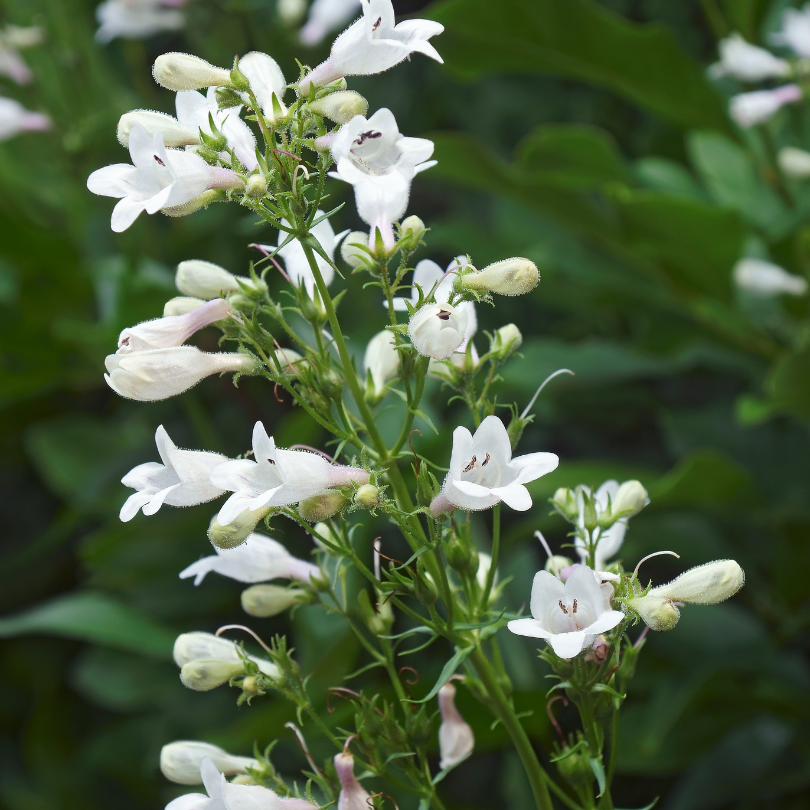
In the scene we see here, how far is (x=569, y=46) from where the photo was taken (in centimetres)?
183

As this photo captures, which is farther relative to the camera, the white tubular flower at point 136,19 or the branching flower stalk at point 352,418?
the white tubular flower at point 136,19

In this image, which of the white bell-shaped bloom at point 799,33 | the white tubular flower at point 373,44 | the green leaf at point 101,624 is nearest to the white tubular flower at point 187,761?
the white tubular flower at point 373,44

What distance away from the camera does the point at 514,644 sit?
5.22 feet

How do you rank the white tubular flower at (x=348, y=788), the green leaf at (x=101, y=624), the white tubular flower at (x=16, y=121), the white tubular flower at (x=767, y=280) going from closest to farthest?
the white tubular flower at (x=348, y=788), the green leaf at (x=101, y=624), the white tubular flower at (x=767, y=280), the white tubular flower at (x=16, y=121)

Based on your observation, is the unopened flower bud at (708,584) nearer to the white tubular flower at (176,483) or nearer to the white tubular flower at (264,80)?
the white tubular flower at (176,483)

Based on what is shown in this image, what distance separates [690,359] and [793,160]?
17.1 inches

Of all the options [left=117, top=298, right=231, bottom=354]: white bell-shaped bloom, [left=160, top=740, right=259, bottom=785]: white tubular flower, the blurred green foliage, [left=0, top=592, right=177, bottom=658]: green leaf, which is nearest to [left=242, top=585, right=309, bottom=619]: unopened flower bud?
[left=160, top=740, right=259, bottom=785]: white tubular flower

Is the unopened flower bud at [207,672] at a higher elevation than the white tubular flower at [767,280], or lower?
higher

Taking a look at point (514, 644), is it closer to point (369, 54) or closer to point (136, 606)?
point (136, 606)

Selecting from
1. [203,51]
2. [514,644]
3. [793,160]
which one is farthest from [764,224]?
[203,51]

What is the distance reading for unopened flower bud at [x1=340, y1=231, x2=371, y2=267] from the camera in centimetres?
72

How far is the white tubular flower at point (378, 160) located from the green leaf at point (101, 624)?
3.43 ft

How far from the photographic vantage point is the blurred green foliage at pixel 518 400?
1575 millimetres

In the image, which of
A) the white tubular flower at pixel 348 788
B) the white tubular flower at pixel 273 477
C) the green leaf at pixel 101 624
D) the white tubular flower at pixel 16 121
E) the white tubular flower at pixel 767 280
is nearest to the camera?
the white tubular flower at pixel 273 477
